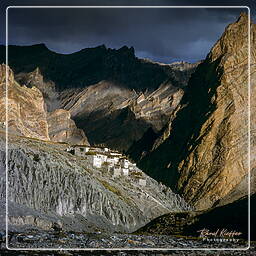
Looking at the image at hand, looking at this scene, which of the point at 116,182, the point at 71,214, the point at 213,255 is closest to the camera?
the point at 213,255

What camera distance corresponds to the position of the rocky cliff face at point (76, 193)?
95.4 m

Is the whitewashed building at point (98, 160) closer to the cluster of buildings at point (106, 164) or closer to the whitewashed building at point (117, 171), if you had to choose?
the cluster of buildings at point (106, 164)

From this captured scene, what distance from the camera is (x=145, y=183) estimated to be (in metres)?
195

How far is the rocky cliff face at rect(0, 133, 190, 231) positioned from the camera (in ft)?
313

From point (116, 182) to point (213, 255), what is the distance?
12322 cm

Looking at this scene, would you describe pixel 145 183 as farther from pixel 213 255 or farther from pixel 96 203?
pixel 213 255

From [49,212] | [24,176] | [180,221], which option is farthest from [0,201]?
[180,221]

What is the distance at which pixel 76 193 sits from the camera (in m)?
120

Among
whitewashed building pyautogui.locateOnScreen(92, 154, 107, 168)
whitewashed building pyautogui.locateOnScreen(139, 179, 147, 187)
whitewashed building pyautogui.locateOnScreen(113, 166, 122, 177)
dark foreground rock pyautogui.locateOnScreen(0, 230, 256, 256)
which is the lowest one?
dark foreground rock pyautogui.locateOnScreen(0, 230, 256, 256)
